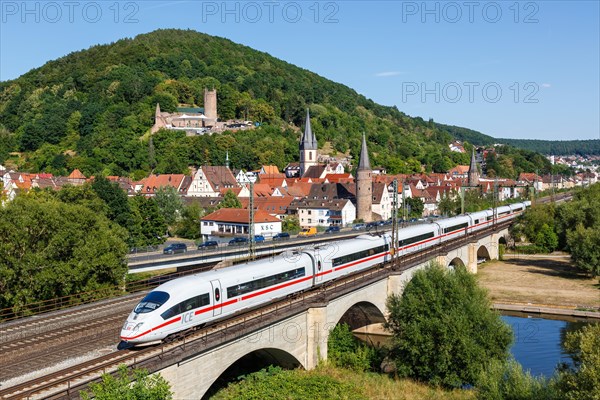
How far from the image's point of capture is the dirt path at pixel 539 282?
48.6 metres

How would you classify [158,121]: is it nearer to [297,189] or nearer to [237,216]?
[297,189]

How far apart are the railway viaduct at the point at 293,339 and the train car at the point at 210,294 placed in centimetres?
147

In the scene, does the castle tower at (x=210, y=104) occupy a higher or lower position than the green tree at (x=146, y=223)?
higher

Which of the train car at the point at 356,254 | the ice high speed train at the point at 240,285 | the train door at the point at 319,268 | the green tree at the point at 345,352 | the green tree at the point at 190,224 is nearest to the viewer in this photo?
the ice high speed train at the point at 240,285

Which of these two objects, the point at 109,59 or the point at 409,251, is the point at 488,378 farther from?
the point at 109,59

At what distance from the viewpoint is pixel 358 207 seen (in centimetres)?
9106

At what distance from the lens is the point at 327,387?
24.0 m

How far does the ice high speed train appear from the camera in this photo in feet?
63.3

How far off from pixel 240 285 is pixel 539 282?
41.1m

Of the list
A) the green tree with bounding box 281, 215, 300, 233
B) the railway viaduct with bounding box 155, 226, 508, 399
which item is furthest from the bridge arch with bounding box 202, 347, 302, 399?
the green tree with bounding box 281, 215, 300, 233

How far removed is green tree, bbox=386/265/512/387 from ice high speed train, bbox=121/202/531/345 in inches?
187

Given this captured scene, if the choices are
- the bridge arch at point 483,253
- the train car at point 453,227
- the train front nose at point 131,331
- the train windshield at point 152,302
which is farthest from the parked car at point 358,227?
the train front nose at point 131,331

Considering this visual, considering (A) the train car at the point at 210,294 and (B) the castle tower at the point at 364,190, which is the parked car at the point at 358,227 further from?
(A) the train car at the point at 210,294

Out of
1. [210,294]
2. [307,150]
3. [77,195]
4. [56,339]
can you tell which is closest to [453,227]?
[77,195]
